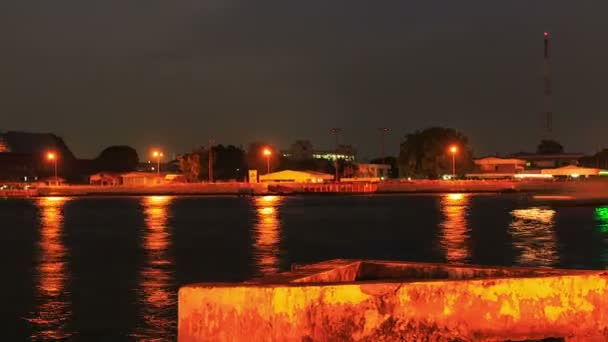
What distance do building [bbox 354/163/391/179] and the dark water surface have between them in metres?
104

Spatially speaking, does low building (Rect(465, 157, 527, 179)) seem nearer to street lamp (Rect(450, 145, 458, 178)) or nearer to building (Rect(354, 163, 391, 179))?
street lamp (Rect(450, 145, 458, 178))

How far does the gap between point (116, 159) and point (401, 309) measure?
620 ft

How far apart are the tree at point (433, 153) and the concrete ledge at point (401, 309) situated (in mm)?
115460

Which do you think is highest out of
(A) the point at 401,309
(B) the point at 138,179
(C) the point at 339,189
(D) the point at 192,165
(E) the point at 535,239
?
(D) the point at 192,165

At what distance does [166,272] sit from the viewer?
2159 centimetres

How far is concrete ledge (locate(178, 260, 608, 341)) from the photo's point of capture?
8375 millimetres

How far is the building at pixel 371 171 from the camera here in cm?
15688

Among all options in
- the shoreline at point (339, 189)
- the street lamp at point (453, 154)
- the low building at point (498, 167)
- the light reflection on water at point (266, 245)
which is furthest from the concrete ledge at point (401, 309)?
the low building at point (498, 167)

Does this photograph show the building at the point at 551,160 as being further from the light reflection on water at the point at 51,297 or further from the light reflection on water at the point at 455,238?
the light reflection on water at the point at 51,297

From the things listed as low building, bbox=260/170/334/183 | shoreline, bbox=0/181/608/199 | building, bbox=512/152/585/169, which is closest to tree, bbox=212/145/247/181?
low building, bbox=260/170/334/183

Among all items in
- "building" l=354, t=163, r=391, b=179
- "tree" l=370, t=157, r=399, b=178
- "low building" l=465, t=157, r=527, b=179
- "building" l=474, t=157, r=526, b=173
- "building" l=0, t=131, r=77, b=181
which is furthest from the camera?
"tree" l=370, t=157, r=399, b=178

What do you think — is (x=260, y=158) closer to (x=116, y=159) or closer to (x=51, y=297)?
(x=116, y=159)

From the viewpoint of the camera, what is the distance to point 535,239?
3209 centimetres

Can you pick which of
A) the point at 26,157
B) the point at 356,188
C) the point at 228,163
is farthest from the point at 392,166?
the point at 26,157
